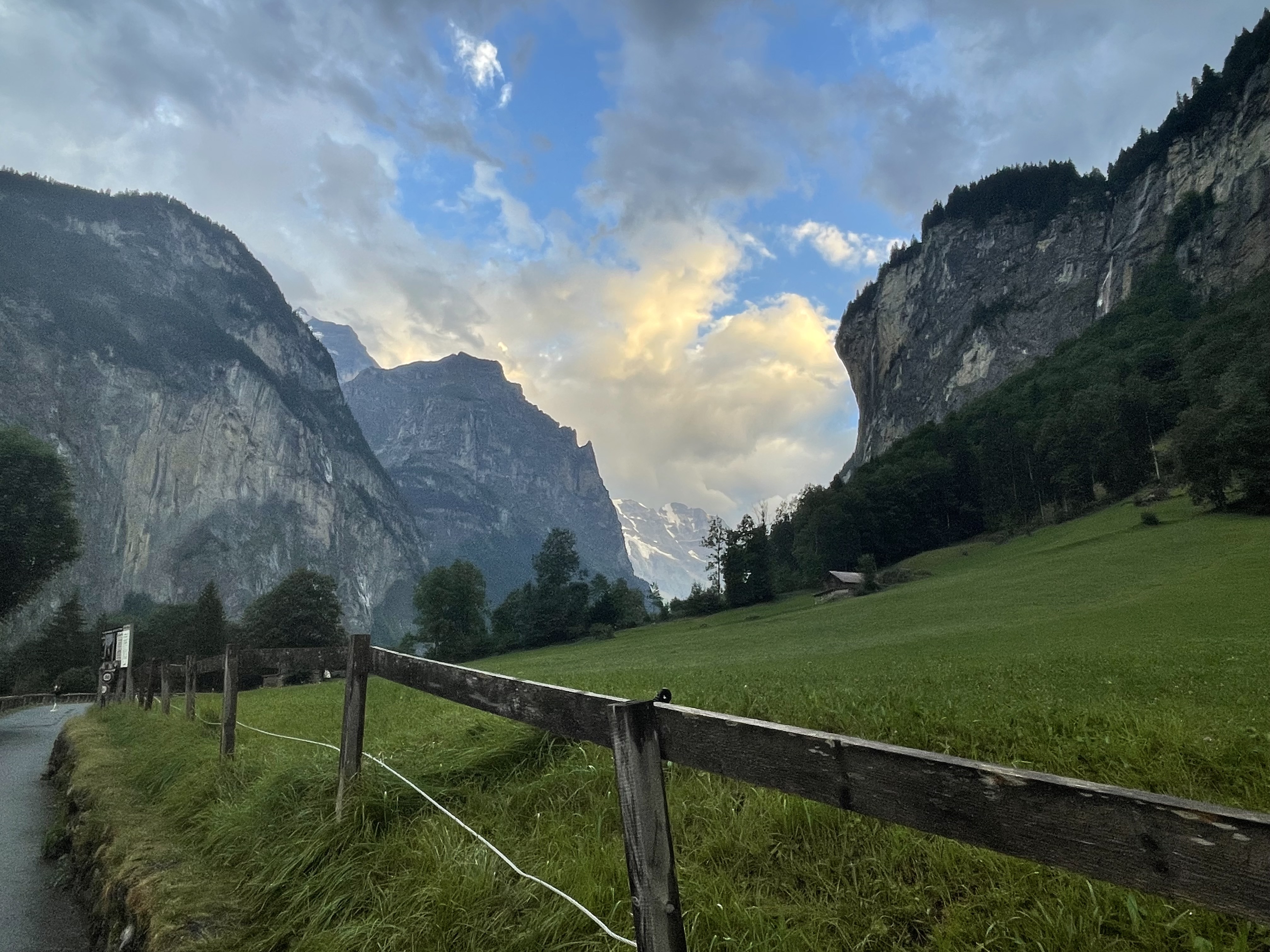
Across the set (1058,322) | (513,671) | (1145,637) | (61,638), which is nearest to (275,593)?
(61,638)

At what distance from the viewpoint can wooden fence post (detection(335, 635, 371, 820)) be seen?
18.2 feet

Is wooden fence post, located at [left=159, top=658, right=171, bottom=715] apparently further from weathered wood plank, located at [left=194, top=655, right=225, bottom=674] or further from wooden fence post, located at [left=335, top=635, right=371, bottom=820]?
wooden fence post, located at [left=335, top=635, right=371, bottom=820]

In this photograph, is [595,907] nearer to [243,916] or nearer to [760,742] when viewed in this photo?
[760,742]

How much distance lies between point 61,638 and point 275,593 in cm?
3197

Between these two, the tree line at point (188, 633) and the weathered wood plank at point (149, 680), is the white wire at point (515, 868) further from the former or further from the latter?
the tree line at point (188, 633)

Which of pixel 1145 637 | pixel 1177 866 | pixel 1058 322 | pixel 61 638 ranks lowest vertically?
pixel 1145 637

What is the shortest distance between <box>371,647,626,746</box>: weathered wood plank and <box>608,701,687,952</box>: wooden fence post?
0.54 ft

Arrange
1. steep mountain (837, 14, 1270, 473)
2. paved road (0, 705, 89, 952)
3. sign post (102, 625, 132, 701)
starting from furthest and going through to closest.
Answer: steep mountain (837, 14, 1270, 473) < sign post (102, 625, 132, 701) < paved road (0, 705, 89, 952)

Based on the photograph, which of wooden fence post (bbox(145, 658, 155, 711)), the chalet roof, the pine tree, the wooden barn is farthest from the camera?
the pine tree

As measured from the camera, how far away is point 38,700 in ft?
174

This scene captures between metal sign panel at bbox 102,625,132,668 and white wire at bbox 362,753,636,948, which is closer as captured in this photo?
white wire at bbox 362,753,636,948

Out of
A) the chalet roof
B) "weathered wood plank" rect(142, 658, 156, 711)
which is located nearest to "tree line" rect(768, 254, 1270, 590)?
the chalet roof

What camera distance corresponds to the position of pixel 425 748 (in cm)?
713

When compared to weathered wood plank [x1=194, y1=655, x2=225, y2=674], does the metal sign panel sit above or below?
above
